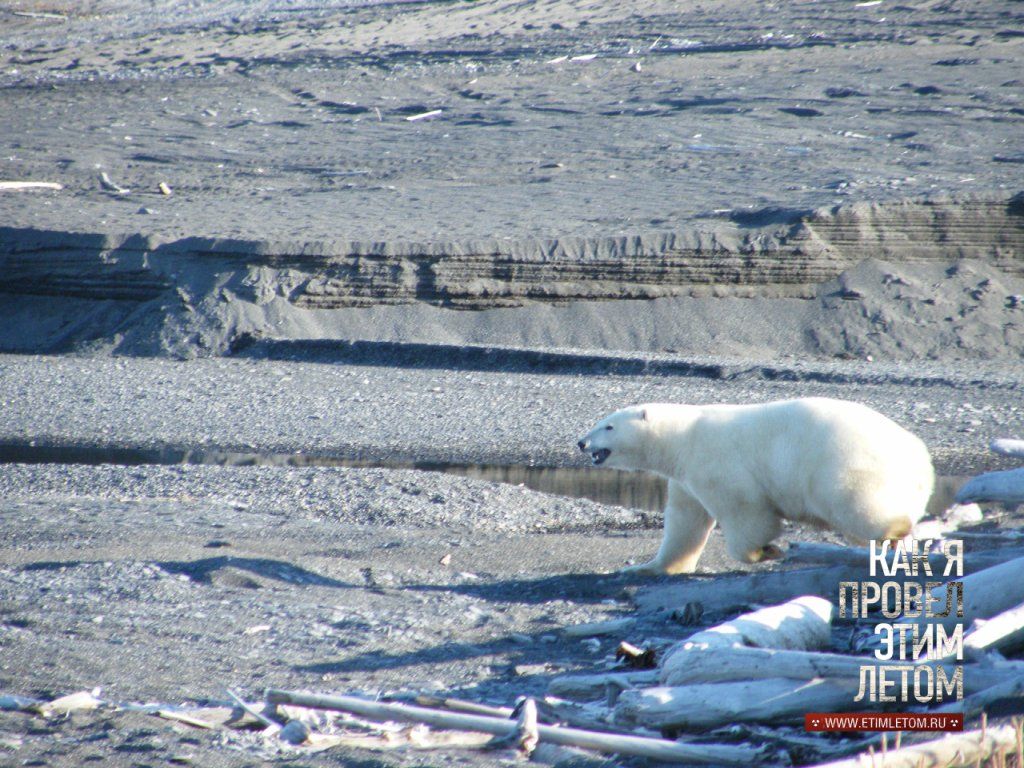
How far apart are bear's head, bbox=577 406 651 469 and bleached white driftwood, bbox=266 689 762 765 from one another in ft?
9.98

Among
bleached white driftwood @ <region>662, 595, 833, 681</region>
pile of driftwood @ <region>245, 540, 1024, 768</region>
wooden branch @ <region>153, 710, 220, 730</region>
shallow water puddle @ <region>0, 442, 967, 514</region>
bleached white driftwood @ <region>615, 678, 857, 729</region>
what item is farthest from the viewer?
shallow water puddle @ <region>0, 442, 967, 514</region>

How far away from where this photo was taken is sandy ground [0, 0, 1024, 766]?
525 cm

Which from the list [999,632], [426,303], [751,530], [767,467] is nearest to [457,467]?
[751,530]

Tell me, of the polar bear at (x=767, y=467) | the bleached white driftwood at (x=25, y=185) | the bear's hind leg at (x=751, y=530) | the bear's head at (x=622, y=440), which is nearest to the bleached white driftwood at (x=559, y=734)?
the polar bear at (x=767, y=467)

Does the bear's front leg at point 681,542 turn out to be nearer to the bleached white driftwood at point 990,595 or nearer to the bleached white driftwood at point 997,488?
the bleached white driftwood at point 997,488

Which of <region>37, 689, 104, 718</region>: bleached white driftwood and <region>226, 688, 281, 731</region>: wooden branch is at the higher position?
<region>226, 688, 281, 731</region>: wooden branch

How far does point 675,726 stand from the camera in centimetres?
369

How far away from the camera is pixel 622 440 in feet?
21.8

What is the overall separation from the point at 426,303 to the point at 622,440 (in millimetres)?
8595

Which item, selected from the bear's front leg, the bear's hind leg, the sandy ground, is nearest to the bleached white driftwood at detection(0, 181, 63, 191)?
the sandy ground

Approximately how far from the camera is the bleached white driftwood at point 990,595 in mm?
4242

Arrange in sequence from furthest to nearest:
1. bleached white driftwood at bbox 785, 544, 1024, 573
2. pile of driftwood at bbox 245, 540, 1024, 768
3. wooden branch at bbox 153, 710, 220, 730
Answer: bleached white driftwood at bbox 785, 544, 1024, 573 → wooden branch at bbox 153, 710, 220, 730 → pile of driftwood at bbox 245, 540, 1024, 768

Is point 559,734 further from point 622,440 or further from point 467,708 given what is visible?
point 622,440

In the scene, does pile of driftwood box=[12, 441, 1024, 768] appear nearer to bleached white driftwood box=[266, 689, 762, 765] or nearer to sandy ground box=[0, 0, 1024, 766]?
bleached white driftwood box=[266, 689, 762, 765]
